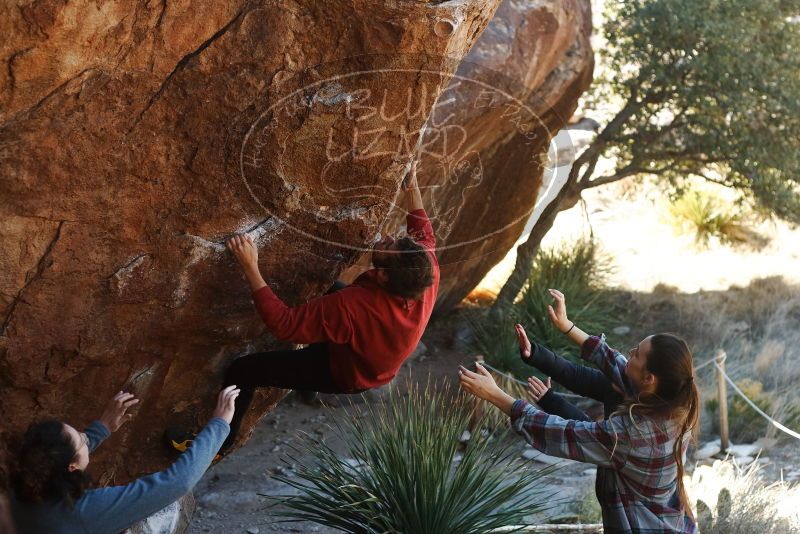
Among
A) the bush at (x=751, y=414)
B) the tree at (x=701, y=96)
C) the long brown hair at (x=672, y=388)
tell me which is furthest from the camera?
the tree at (x=701, y=96)

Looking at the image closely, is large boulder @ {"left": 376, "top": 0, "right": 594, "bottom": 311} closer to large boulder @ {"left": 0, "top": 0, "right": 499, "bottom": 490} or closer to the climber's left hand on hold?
large boulder @ {"left": 0, "top": 0, "right": 499, "bottom": 490}

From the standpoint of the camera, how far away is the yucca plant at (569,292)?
944cm

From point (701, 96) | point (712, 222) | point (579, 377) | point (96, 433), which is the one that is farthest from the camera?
point (712, 222)

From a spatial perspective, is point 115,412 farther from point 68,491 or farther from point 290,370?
point 68,491

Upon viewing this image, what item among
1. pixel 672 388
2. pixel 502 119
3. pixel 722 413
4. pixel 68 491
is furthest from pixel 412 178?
pixel 722 413

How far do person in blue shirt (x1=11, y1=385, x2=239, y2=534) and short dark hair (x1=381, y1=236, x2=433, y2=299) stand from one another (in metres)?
1.21

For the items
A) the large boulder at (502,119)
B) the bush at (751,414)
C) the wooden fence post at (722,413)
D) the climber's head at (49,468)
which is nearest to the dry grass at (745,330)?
the bush at (751,414)

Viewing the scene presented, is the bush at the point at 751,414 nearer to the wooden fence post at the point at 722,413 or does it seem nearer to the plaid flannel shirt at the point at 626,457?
the wooden fence post at the point at 722,413

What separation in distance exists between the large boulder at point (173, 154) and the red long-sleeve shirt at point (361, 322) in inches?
15.7

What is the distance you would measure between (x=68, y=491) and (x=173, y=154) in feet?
4.84

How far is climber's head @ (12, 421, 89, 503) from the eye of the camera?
294cm

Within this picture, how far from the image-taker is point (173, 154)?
3.91 m

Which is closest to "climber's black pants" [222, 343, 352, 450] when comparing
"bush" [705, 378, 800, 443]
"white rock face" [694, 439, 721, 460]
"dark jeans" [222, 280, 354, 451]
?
"dark jeans" [222, 280, 354, 451]

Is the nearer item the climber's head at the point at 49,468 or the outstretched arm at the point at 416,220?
the climber's head at the point at 49,468
